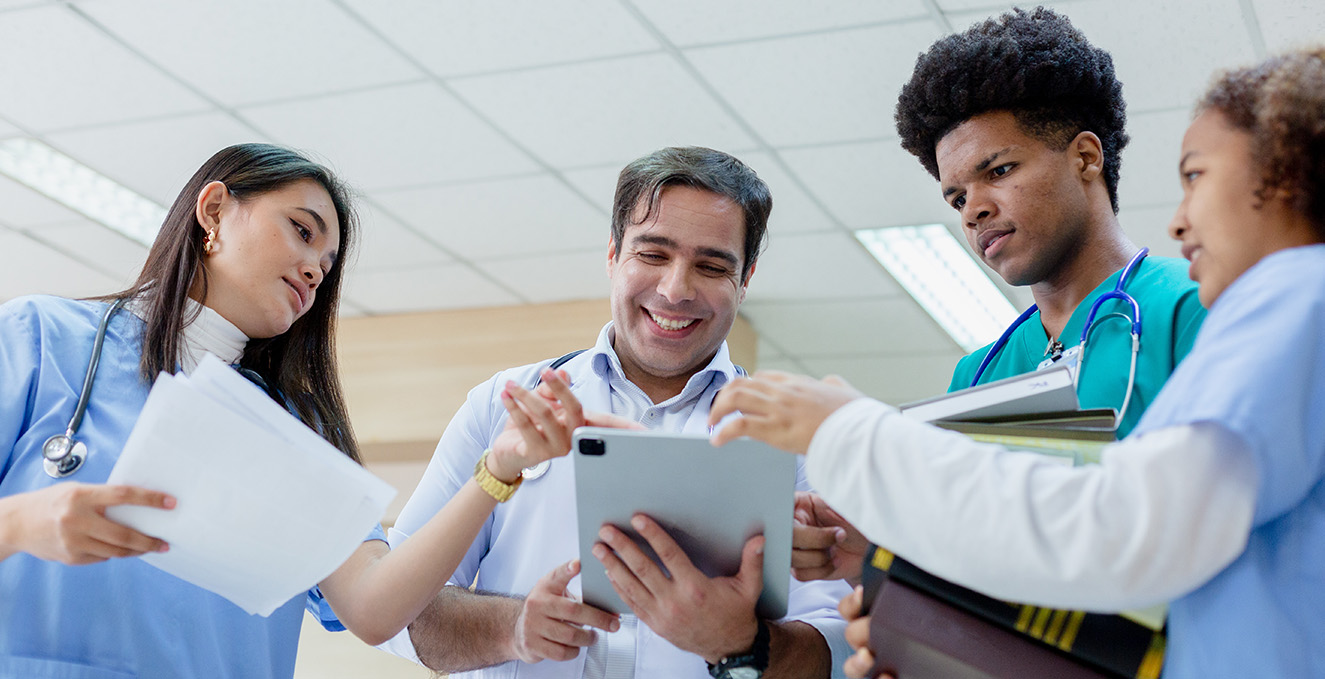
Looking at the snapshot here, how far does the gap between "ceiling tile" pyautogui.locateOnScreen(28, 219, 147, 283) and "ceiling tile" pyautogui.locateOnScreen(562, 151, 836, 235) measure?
2189 mm

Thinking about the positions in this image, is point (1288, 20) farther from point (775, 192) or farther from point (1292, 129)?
point (1292, 129)

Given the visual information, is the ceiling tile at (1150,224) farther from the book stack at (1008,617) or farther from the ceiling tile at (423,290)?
the book stack at (1008,617)

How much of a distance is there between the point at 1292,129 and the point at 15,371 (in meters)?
1.58

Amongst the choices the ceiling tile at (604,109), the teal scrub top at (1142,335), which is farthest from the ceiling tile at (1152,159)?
the teal scrub top at (1142,335)

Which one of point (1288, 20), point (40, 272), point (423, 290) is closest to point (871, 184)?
point (1288, 20)

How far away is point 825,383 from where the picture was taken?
43.1 inches

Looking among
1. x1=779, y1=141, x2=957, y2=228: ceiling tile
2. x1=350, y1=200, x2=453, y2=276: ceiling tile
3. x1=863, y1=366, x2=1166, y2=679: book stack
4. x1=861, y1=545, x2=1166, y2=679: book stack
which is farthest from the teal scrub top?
x1=350, y1=200, x2=453, y2=276: ceiling tile

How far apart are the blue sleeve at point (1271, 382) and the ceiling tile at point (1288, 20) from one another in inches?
91.7

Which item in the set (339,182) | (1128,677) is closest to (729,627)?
(1128,677)

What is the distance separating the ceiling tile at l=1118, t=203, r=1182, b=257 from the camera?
4.13m

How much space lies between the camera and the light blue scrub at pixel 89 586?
1.45m

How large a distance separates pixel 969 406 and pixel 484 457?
0.69 metres

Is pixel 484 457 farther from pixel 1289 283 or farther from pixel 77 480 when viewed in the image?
pixel 1289 283

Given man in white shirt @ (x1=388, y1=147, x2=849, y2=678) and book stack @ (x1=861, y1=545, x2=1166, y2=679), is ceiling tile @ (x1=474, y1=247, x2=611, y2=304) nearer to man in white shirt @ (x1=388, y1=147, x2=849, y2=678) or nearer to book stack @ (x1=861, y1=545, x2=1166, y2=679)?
man in white shirt @ (x1=388, y1=147, x2=849, y2=678)
